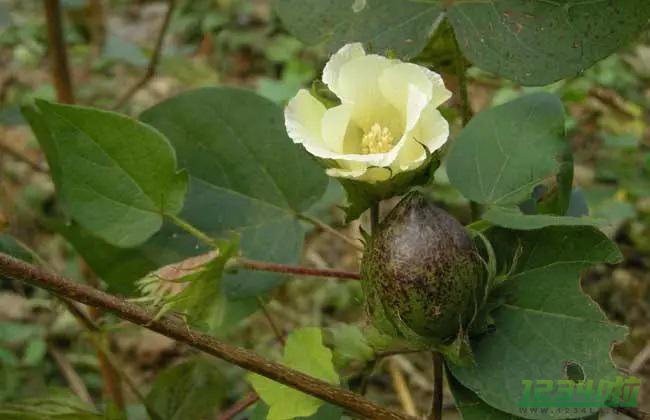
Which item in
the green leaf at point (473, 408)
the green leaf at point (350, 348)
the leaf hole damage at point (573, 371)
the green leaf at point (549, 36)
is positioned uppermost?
the green leaf at point (549, 36)

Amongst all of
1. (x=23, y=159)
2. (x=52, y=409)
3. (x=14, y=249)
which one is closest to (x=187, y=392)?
(x=52, y=409)

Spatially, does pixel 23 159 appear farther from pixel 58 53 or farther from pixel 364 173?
pixel 364 173

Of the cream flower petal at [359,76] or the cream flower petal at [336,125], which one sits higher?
the cream flower petal at [359,76]

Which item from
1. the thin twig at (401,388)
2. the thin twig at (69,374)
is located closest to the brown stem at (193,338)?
the thin twig at (401,388)

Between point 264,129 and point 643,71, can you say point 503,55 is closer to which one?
point 264,129

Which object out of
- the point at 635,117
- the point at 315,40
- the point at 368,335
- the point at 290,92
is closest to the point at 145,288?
the point at 368,335

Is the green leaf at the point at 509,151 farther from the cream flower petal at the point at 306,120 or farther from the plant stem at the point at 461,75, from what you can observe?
the cream flower petal at the point at 306,120

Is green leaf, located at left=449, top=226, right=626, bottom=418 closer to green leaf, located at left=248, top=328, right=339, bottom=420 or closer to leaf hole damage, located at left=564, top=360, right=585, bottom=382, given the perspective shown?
leaf hole damage, located at left=564, top=360, right=585, bottom=382

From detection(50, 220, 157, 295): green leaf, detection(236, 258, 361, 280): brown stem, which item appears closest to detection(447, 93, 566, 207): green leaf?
detection(236, 258, 361, 280): brown stem
